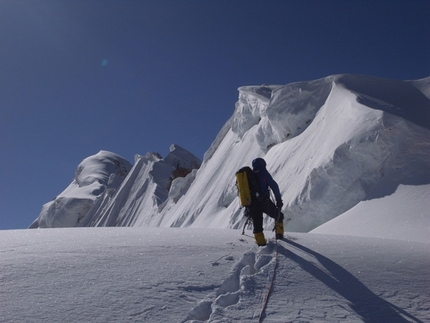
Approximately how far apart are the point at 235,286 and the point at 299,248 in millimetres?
A: 1544

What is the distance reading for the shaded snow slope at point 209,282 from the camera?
9.66 ft

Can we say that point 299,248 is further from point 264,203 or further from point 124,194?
point 124,194

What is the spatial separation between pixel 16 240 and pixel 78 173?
181ft

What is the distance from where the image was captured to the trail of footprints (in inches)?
119

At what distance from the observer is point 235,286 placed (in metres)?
3.57

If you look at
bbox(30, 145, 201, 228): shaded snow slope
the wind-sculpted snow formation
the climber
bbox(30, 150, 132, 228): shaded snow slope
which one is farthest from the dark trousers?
bbox(30, 150, 132, 228): shaded snow slope

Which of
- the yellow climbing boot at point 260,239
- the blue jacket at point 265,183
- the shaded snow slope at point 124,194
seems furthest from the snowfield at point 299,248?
the shaded snow slope at point 124,194

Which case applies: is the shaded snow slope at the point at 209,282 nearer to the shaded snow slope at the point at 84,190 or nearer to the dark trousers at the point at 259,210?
the dark trousers at the point at 259,210

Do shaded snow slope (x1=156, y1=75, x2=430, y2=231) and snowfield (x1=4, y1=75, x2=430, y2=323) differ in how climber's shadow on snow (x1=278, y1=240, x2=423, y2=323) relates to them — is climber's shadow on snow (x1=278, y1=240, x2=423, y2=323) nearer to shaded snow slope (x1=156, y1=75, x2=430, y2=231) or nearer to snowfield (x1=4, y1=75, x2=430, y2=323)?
snowfield (x1=4, y1=75, x2=430, y2=323)

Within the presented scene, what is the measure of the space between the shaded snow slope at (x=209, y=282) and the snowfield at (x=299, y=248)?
1cm

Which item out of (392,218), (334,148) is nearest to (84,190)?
(334,148)

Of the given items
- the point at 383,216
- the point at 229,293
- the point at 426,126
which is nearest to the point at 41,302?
the point at 229,293

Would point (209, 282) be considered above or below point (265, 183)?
below

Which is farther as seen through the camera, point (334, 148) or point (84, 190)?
point (84, 190)
